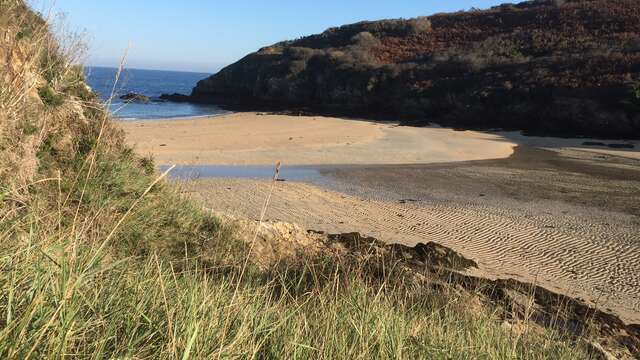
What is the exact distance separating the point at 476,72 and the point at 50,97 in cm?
3866

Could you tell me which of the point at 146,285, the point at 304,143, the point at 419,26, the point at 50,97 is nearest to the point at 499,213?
the point at 50,97

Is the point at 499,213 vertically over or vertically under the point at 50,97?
under

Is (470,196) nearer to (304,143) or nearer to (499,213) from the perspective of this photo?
(499,213)

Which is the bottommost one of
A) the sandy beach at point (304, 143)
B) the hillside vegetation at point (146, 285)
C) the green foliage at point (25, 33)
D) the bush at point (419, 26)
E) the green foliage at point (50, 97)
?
the sandy beach at point (304, 143)

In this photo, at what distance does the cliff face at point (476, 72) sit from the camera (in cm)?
3234

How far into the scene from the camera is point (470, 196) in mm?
13797

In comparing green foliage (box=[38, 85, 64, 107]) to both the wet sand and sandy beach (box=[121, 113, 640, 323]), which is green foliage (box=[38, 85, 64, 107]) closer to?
sandy beach (box=[121, 113, 640, 323])

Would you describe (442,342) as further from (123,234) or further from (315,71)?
(315,71)

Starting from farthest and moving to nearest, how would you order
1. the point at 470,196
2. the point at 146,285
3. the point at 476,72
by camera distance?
the point at 476,72 → the point at 470,196 → the point at 146,285

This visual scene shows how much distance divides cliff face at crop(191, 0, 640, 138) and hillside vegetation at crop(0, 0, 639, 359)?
2842cm

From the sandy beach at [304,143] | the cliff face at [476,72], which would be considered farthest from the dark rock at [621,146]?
the sandy beach at [304,143]

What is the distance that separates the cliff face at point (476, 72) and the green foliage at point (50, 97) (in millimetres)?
29579

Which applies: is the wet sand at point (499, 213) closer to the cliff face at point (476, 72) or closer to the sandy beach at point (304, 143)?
the sandy beach at point (304, 143)

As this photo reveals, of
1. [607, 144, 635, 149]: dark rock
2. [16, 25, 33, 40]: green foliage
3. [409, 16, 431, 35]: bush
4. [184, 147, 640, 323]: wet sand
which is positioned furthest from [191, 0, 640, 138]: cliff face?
[16, 25, 33, 40]: green foliage
